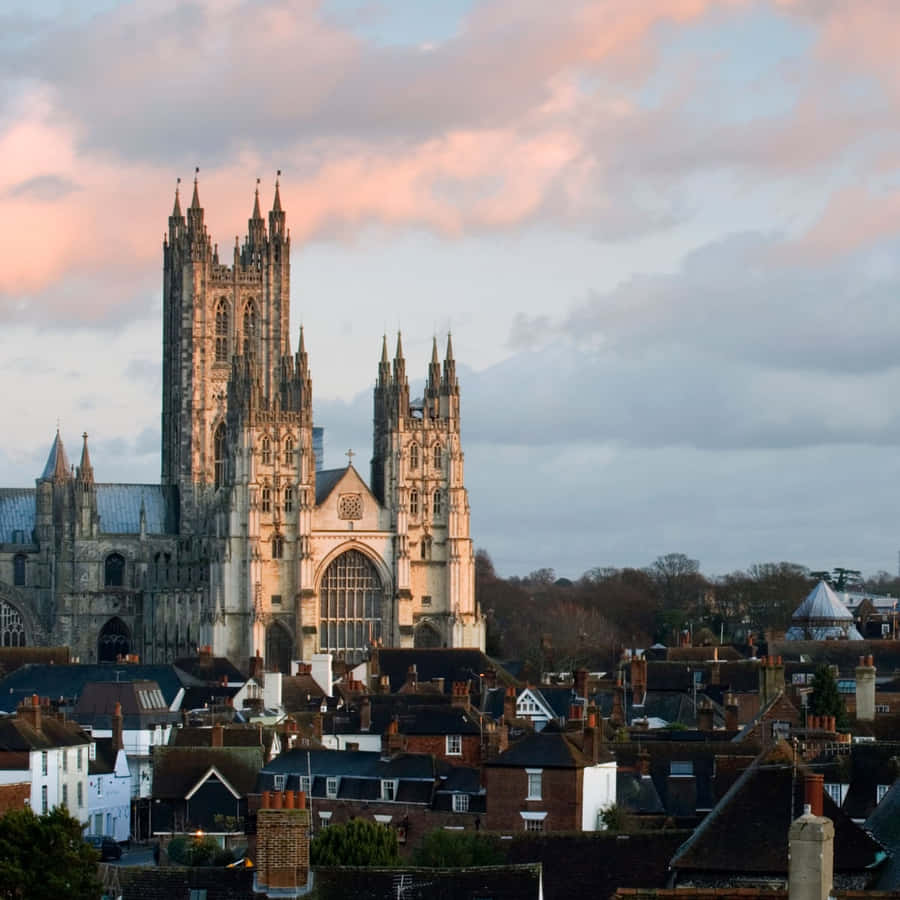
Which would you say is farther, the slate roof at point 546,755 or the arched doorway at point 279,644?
the arched doorway at point 279,644

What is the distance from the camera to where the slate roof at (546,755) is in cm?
5962

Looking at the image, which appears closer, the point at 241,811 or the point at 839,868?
the point at 839,868

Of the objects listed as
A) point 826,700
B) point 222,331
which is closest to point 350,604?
point 222,331

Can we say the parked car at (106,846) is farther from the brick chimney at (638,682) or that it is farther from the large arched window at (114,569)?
the large arched window at (114,569)

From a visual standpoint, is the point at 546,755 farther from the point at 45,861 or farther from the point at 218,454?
the point at 218,454

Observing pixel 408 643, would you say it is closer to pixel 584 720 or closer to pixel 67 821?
pixel 584 720

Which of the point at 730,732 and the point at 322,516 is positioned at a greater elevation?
the point at 322,516

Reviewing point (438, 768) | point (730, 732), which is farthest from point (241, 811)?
point (730, 732)

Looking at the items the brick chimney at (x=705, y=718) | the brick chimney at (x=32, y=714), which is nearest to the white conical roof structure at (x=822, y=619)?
the brick chimney at (x=705, y=718)

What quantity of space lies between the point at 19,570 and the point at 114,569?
6.82m

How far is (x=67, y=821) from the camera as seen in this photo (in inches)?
1950

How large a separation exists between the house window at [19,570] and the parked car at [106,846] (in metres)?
96.9

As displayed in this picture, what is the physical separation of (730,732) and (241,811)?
13.3 meters

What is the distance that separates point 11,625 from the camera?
166m
